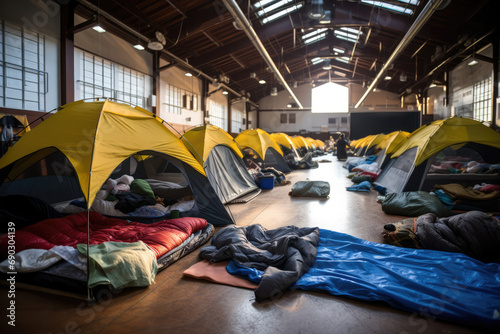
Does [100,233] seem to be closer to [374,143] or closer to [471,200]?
[471,200]

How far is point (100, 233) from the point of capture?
2840 millimetres

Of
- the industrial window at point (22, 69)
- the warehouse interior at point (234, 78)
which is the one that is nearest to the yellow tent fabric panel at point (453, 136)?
the warehouse interior at point (234, 78)

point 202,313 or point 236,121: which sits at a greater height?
point 236,121

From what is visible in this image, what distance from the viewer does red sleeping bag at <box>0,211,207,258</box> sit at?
8.29ft

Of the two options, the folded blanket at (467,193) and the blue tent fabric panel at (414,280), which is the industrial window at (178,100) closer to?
the folded blanket at (467,193)

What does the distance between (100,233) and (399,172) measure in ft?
16.1

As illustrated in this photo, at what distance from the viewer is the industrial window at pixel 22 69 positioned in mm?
5871

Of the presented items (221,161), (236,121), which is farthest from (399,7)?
(236,121)

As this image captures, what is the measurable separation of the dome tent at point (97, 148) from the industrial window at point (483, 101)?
33.4 ft

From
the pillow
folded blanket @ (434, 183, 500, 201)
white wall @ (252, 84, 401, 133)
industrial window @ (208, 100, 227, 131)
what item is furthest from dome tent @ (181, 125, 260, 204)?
white wall @ (252, 84, 401, 133)

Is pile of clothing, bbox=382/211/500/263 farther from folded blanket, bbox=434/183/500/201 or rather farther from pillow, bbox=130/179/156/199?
pillow, bbox=130/179/156/199

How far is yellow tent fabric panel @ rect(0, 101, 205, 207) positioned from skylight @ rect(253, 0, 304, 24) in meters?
8.84

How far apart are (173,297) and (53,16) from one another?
733 cm

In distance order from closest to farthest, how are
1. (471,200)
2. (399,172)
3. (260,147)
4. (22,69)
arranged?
(471,200)
(399,172)
(22,69)
(260,147)
